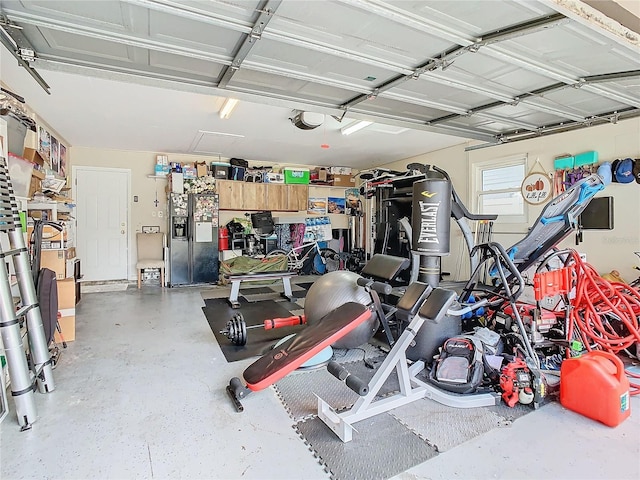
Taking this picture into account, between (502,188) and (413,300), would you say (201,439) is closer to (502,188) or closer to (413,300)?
(413,300)

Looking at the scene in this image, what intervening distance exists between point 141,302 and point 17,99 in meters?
3.35

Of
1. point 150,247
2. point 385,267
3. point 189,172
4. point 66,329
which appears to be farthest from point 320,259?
point 66,329

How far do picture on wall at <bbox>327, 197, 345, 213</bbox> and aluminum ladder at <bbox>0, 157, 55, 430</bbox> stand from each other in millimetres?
7056

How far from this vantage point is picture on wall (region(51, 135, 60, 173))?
554 centimetres

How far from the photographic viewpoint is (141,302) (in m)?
5.50

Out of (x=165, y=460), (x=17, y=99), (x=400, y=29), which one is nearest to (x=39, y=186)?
(x=17, y=99)

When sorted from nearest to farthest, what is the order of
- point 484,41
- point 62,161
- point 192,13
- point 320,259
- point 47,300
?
point 192,13 → point 484,41 → point 47,300 → point 62,161 → point 320,259

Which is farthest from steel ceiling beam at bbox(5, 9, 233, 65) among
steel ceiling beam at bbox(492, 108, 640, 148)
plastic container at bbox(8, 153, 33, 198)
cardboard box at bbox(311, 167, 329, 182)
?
cardboard box at bbox(311, 167, 329, 182)

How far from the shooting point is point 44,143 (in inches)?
203

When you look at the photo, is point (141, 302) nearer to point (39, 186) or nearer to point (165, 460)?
point (39, 186)

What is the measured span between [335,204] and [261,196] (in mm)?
2120

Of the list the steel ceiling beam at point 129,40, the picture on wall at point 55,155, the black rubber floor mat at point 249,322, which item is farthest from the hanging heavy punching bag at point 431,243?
the picture on wall at point 55,155

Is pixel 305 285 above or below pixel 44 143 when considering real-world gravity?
below

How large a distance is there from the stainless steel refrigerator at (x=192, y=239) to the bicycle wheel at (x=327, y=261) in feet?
8.10
